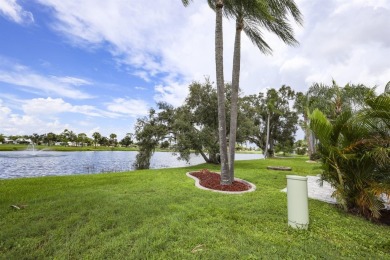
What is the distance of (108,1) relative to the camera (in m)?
10.6

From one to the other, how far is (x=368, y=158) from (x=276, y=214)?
281 centimetres

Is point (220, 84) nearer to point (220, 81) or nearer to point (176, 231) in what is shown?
point (220, 81)

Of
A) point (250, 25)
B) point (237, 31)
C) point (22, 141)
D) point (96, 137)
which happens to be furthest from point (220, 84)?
point (22, 141)

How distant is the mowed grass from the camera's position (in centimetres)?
344

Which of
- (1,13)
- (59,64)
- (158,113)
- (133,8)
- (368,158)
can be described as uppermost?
(133,8)

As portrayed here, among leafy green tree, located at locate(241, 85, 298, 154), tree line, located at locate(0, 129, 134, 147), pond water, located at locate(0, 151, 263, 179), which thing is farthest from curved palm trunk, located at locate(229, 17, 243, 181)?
tree line, located at locate(0, 129, 134, 147)

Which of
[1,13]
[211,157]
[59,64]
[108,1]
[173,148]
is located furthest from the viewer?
[211,157]

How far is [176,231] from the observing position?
4109 mm

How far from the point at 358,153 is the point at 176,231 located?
505cm

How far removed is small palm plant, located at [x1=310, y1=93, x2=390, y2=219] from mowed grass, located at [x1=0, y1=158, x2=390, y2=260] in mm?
579

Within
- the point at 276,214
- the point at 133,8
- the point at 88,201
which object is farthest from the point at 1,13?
the point at 276,214

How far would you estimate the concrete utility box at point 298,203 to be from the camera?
14.6 ft

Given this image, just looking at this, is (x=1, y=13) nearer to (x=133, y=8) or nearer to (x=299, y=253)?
(x=133, y=8)

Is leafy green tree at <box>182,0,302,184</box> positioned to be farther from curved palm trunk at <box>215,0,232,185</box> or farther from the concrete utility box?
the concrete utility box
